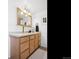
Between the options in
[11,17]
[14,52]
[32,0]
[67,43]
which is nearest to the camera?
[67,43]

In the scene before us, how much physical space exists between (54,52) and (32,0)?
2985 mm

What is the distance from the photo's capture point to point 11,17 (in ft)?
7.23

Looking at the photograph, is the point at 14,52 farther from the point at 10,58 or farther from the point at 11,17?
the point at 11,17

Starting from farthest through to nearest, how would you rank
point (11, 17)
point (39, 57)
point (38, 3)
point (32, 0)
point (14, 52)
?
point (38, 3) → point (32, 0) → point (39, 57) → point (11, 17) → point (14, 52)

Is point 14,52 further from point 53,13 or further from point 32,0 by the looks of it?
point 32,0

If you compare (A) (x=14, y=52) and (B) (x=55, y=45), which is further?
(A) (x=14, y=52)

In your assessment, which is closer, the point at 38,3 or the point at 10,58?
the point at 10,58

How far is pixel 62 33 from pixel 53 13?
0.35 feet

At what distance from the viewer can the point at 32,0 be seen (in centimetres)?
321

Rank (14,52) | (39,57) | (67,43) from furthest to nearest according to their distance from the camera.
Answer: (39,57) < (14,52) < (67,43)

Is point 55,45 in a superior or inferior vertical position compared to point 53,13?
inferior
